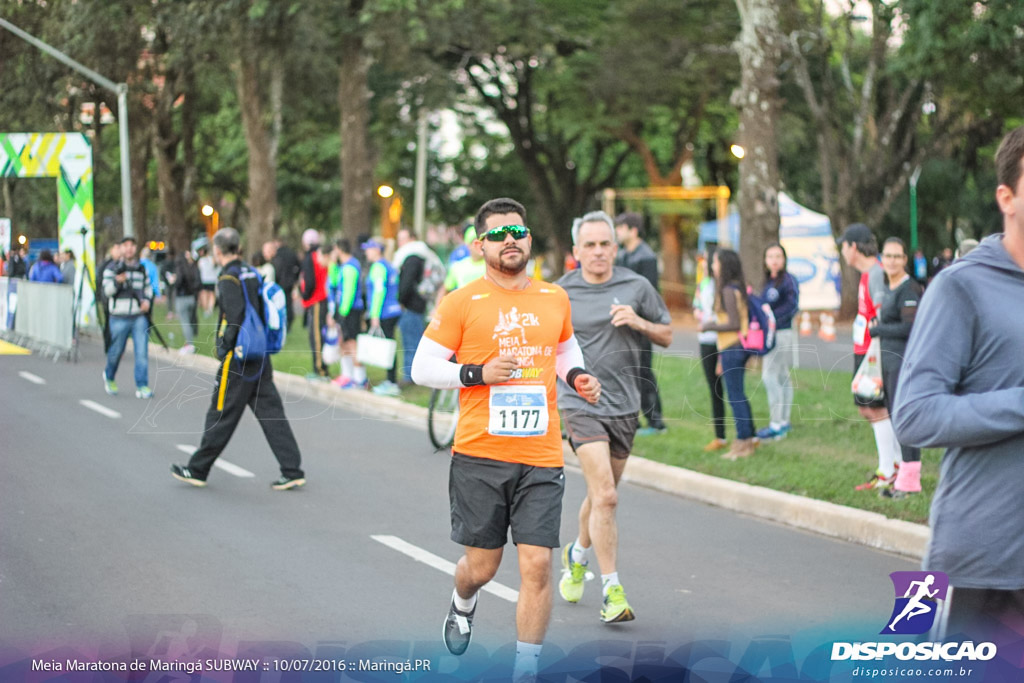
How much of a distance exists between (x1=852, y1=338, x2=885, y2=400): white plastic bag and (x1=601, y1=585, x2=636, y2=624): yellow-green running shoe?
12.5ft

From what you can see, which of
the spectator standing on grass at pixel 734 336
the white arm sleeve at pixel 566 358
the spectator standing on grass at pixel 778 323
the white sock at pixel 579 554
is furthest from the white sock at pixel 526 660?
the spectator standing on grass at pixel 778 323

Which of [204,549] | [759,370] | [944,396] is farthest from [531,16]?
[944,396]

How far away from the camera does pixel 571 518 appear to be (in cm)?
916

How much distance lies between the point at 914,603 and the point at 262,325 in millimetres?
6997

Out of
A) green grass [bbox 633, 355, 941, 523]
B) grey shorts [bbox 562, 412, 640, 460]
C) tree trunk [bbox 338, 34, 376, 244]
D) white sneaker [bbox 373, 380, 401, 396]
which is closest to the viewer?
grey shorts [bbox 562, 412, 640, 460]

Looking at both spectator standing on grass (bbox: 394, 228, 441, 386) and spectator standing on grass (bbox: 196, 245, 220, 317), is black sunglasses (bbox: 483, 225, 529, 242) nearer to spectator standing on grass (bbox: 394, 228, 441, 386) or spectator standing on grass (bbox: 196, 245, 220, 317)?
spectator standing on grass (bbox: 394, 228, 441, 386)

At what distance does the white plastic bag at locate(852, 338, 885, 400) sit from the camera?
9.34 m

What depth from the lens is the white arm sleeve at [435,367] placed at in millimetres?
4980

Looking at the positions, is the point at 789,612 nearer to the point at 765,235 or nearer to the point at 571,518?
the point at 571,518

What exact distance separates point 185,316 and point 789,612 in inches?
750

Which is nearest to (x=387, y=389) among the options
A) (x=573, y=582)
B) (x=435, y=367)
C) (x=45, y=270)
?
(x=45, y=270)

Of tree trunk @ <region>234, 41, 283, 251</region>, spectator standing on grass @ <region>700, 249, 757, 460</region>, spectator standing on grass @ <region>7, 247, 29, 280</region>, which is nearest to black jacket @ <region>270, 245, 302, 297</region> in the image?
spectator standing on grass @ <region>7, 247, 29, 280</region>

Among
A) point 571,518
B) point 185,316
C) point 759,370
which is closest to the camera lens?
point 571,518

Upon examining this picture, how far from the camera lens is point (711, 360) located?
39.6ft
